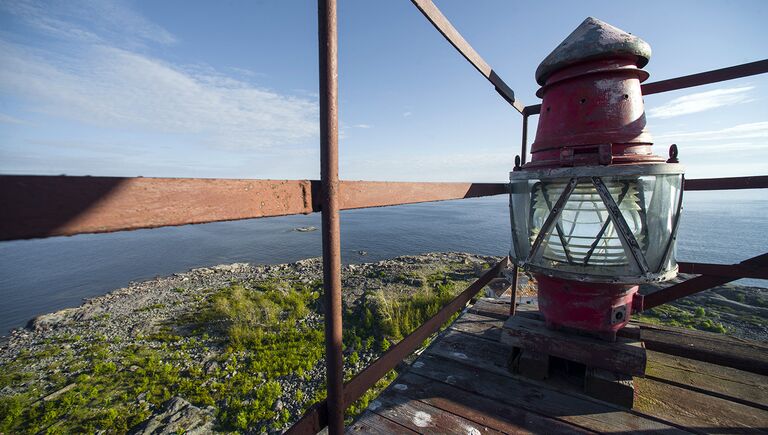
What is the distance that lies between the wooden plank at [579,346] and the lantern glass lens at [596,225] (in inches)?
26.4

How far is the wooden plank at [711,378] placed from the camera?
103 inches

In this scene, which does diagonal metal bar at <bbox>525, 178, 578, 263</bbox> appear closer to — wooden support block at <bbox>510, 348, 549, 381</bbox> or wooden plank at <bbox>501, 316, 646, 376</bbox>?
wooden plank at <bbox>501, 316, 646, 376</bbox>

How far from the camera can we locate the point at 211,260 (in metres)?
39.1

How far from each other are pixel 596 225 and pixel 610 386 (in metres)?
1.43

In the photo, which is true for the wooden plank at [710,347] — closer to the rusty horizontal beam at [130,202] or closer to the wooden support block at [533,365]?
the wooden support block at [533,365]

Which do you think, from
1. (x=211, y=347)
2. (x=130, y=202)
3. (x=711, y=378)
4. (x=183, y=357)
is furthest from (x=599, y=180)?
(x=211, y=347)

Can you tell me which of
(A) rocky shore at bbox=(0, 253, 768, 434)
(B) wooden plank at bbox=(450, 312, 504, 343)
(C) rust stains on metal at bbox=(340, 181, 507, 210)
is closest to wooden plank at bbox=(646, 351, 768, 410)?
(B) wooden plank at bbox=(450, 312, 504, 343)

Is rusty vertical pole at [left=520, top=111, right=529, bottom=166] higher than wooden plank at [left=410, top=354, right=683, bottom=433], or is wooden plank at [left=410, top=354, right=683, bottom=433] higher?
rusty vertical pole at [left=520, top=111, right=529, bottom=166]

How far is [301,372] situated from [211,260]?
1296 inches

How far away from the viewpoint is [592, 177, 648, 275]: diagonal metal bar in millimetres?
2438

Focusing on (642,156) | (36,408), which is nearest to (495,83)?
(642,156)

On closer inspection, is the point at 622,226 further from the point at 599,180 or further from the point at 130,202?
the point at 130,202

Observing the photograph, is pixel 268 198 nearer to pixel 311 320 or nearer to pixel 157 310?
pixel 311 320

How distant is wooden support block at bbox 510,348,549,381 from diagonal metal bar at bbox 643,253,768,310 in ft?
4.24
